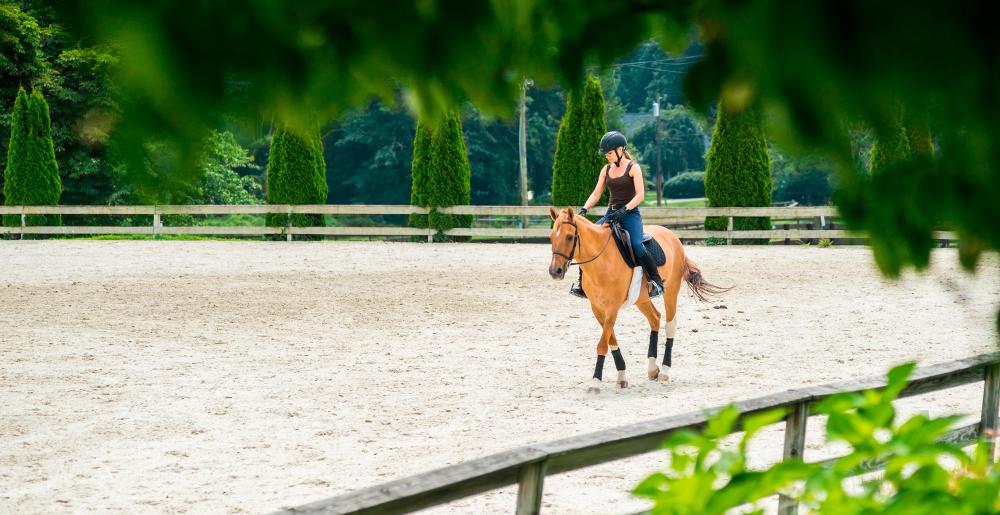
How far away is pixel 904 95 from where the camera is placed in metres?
1.07

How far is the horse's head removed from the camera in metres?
7.33

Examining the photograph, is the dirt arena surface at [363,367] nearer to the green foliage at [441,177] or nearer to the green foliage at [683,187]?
the green foliage at [441,177]

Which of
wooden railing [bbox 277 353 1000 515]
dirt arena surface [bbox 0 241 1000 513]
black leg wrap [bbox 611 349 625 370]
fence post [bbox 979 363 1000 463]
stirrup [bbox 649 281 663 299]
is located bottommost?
dirt arena surface [bbox 0 241 1000 513]

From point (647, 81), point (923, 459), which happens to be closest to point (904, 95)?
point (923, 459)

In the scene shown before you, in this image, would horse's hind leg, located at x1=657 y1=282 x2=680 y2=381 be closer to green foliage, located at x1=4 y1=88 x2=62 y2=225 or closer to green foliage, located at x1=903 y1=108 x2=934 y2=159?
green foliage, located at x1=903 y1=108 x2=934 y2=159

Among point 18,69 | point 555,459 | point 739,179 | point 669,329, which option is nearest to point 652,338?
point 669,329

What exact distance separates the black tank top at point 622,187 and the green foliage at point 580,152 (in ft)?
50.9

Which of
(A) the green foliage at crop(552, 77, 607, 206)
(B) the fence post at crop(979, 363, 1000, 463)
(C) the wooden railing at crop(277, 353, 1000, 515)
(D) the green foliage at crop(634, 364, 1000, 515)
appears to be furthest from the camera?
(A) the green foliage at crop(552, 77, 607, 206)

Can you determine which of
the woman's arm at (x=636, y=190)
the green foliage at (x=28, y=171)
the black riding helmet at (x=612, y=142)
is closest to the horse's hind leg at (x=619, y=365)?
the woman's arm at (x=636, y=190)

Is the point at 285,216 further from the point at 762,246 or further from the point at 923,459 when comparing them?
the point at 923,459

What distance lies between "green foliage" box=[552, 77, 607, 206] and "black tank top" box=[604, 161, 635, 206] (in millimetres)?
15515

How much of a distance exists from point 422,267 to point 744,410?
14.1 metres

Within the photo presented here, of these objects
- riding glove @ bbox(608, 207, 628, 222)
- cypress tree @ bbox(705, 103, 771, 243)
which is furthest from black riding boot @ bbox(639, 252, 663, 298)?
cypress tree @ bbox(705, 103, 771, 243)

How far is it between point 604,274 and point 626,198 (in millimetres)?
851
